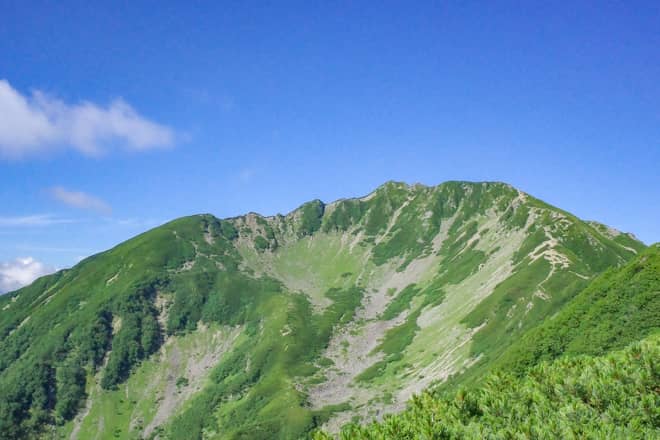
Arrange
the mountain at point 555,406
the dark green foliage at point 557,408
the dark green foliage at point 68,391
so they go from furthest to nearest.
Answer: the dark green foliage at point 68,391 < the mountain at point 555,406 < the dark green foliage at point 557,408

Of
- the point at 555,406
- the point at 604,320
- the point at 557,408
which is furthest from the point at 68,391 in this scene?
the point at 557,408

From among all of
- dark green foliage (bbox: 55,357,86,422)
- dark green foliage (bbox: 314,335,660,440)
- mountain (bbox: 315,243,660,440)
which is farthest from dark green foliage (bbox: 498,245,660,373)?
dark green foliage (bbox: 55,357,86,422)

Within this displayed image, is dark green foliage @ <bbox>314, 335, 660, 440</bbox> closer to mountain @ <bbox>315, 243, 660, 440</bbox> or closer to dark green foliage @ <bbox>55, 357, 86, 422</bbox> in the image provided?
mountain @ <bbox>315, 243, 660, 440</bbox>

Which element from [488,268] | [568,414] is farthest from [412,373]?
[568,414]

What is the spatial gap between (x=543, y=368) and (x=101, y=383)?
206 meters

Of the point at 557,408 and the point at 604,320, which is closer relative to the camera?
the point at 557,408

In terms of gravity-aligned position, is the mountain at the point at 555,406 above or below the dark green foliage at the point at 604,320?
above

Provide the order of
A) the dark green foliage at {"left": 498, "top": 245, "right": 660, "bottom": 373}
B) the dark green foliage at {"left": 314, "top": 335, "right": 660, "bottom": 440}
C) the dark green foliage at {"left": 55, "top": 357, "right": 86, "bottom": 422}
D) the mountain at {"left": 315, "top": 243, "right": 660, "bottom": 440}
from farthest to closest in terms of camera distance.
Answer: the dark green foliage at {"left": 55, "top": 357, "right": 86, "bottom": 422} < the dark green foliage at {"left": 498, "top": 245, "right": 660, "bottom": 373} < the mountain at {"left": 315, "top": 243, "right": 660, "bottom": 440} < the dark green foliage at {"left": 314, "top": 335, "right": 660, "bottom": 440}

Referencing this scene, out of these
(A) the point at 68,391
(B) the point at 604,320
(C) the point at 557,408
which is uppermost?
(A) the point at 68,391

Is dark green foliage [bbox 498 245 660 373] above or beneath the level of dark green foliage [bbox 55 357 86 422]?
beneath

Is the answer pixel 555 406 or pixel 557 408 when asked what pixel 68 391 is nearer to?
pixel 555 406

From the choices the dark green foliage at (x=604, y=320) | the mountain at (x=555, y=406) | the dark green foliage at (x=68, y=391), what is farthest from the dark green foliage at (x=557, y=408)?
the dark green foliage at (x=68, y=391)

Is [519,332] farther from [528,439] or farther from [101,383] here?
[101,383]

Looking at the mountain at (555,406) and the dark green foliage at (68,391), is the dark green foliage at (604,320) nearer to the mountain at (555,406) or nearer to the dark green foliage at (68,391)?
the mountain at (555,406)
